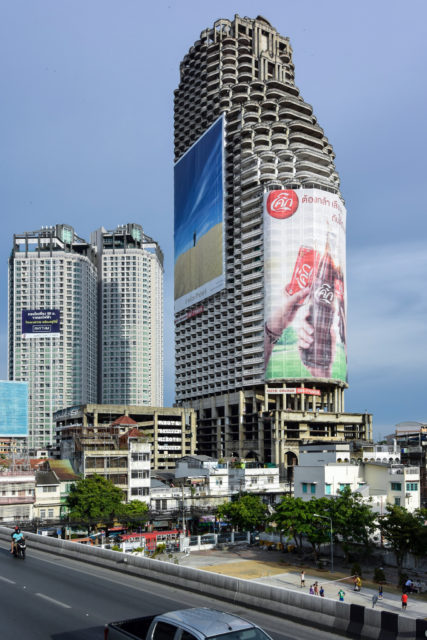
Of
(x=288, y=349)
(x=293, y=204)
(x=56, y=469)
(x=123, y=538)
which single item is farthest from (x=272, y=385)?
(x=123, y=538)

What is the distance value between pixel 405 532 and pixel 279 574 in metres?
15.9

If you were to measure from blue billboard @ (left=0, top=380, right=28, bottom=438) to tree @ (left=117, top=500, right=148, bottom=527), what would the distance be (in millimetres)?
81220

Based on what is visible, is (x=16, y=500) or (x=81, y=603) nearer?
(x=81, y=603)

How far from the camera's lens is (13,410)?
17950 cm

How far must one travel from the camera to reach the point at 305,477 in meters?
105

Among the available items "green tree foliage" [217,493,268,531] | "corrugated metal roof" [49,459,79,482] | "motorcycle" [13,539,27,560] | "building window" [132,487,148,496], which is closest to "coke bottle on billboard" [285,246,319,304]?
"building window" [132,487,148,496]

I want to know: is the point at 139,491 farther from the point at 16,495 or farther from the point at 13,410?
the point at 13,410

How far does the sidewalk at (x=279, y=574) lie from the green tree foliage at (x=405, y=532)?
4.78m

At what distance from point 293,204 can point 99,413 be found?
79471 mm

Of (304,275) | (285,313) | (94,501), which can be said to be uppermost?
(304,275)

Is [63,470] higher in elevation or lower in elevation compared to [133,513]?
higher

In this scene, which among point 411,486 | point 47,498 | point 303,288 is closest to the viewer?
point 411,486

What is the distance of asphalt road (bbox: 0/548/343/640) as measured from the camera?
2762 centimetres

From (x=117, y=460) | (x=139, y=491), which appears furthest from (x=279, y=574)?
(x=117, y=460)
